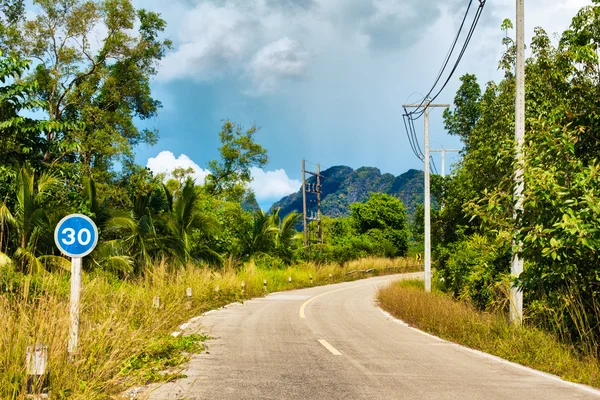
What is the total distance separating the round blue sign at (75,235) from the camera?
24.7 feet

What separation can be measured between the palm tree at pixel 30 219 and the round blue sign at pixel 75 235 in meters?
7.27

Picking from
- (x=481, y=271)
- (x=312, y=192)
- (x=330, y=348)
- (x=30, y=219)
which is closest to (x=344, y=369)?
(x=330, y=348)

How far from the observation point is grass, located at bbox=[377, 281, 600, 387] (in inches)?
318

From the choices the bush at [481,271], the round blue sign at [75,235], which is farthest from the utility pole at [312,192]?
the round blue sign at [75,235]

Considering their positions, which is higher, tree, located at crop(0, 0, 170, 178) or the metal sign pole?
tree, located at crop(0, 0, 170, 178)

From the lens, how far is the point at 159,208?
26.3m

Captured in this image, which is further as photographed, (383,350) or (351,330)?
(351,330)

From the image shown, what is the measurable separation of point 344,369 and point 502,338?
4.15m

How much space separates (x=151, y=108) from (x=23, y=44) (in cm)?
786

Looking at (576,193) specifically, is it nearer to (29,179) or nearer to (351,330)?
(351,330)

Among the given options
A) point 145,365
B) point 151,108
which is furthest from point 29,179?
point 151,108

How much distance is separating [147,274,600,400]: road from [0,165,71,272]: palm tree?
18.1ft

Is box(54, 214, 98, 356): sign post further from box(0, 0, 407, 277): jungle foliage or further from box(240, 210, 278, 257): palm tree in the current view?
box(240, 210, 278, 257): palm tree

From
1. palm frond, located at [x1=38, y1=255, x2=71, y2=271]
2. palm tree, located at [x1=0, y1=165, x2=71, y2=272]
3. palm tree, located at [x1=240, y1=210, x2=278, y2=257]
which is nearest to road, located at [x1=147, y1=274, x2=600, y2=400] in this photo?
palm frond, located at [x1=38, y1=255, x2=71, y2=271]
